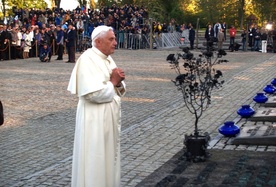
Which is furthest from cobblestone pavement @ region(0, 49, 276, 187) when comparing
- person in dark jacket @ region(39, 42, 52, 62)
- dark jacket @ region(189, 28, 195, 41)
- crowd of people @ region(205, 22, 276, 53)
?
dark jacket @ region(189, 28, 195, 41)

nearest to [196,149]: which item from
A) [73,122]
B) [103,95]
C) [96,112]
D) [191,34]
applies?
[96,112]

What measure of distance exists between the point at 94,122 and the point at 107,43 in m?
0.86

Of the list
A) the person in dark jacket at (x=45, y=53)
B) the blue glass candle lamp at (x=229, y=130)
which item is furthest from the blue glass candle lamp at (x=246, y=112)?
the person in dark jacket at (x=45, y=53)

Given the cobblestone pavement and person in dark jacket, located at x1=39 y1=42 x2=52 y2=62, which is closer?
the cobblestone pavement

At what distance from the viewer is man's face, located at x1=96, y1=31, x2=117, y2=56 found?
607 centimetres

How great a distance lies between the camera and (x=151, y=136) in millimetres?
10969

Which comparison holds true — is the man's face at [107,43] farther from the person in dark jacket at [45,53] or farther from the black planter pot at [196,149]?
the person in dark jacket at [45,53]

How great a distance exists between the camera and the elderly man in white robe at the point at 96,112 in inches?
239

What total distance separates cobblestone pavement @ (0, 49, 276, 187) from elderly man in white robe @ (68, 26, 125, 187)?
1.62m

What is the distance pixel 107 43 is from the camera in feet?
20.0

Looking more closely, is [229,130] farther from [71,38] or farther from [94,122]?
[71,38]

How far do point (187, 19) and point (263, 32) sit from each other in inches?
788

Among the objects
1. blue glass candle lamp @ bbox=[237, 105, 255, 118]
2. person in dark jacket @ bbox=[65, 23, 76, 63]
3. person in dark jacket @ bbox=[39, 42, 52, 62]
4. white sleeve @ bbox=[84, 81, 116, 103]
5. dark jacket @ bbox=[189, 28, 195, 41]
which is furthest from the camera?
dark jacket @ bbox=[189, 28, 195, 41]

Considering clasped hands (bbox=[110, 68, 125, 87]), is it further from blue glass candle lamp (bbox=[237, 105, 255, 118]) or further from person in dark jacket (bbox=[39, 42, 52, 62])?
person in dark jacket (bbox=[39, 42, 52, 62])
